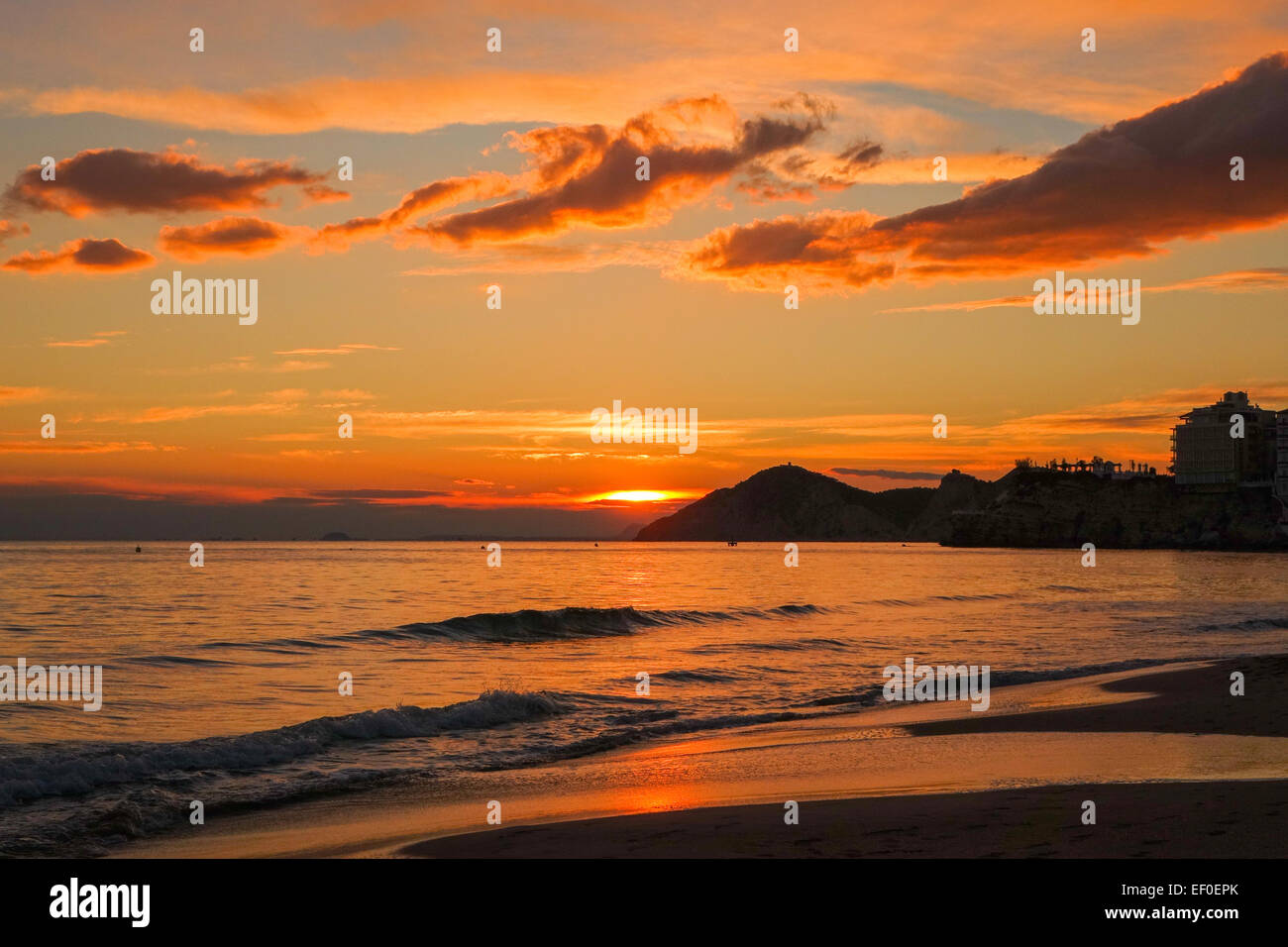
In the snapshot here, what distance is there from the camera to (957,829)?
966cm

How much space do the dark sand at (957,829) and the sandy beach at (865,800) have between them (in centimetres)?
3

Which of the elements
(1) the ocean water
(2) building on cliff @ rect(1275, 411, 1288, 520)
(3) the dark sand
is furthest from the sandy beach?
(2) building on cliff @ rect(1275, 411, 1288, 520)

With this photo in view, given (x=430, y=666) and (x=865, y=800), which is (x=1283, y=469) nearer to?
(x=430, y=666)

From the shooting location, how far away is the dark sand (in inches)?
345

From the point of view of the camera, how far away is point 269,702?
20562 millimetres

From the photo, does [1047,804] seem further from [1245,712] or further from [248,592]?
[248,592]

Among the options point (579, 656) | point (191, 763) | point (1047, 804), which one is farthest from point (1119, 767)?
point (579, 656)

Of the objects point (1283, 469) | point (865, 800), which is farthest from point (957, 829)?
point (1283, 469)

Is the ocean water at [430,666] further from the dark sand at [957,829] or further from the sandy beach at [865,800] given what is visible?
the dark sand at [957,829]

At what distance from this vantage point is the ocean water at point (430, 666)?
46.1 feet

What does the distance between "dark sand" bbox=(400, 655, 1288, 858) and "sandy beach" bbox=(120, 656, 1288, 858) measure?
0.10ft

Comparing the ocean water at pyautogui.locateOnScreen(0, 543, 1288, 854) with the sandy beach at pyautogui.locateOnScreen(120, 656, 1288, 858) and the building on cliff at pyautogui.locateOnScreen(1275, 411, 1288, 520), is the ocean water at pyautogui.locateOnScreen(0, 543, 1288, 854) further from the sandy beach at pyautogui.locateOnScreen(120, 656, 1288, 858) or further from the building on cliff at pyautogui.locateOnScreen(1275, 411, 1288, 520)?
the building on cliff at pyautogui.locateOnScreen(1275, 411, 1288, 520)

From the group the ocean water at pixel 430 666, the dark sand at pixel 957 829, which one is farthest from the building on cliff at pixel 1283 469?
the dark sand at pixel 957 829
